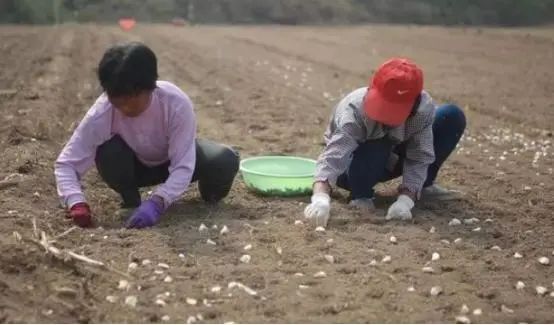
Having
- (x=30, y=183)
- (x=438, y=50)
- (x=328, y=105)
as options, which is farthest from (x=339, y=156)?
(x=438, y=50)

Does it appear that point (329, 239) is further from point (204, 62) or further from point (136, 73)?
point (204, 62)

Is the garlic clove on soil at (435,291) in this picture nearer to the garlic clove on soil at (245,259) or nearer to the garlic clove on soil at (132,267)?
the garlic clove on soil at (245,259)

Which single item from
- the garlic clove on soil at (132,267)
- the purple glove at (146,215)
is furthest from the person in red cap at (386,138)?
the garlic clove on soil at (132,267)

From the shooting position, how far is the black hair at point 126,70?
12.2 feet

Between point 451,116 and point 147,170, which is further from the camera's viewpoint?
point 451,116

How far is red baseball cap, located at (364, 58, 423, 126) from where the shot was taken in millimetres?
4043

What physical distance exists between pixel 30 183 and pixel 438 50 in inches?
520

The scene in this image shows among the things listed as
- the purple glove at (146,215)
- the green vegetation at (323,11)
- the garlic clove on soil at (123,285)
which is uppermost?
the garlic clove on soil at (123,285)

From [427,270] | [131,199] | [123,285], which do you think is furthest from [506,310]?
[131,199]

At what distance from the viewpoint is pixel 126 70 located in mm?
3721

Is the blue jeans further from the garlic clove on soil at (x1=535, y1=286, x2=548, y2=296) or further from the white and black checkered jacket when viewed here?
the garlic clove on soil at (x1=535, y1=286, x2=548, y2=296)

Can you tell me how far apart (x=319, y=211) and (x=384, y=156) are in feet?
1.97

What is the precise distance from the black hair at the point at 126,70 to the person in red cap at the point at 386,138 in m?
1.09

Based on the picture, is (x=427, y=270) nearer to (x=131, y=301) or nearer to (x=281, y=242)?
(x=281, y=242)
